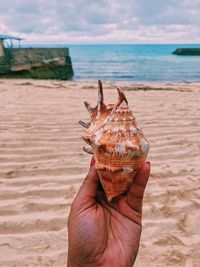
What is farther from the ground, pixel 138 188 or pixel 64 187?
pixel 138 188

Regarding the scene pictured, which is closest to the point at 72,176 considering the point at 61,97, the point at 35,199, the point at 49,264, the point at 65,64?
the point at 35,199

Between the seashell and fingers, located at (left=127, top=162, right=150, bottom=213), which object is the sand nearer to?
fingers, located at (left=127, top=162, right=150, bottom=213)

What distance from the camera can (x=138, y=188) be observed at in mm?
1964

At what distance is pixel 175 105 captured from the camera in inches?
316

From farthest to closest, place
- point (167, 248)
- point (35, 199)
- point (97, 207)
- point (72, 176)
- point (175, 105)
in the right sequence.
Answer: point (175, 105), point (72, 176), point (35, 199), point (167, 248), point (97, 207)

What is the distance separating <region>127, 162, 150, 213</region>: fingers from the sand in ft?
2.76

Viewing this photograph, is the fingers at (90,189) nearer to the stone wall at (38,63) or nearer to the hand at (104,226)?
the hand at (104,226)

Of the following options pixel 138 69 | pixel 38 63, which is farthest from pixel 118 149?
pixel 138 69

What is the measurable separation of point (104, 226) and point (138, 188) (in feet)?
0.82

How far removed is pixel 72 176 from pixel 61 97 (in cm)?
556

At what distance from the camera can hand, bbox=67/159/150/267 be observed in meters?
1.94

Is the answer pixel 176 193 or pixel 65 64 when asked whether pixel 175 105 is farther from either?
pixel 65 64

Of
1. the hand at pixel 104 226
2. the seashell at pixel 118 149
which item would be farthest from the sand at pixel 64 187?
the seashell at pixel 118 149

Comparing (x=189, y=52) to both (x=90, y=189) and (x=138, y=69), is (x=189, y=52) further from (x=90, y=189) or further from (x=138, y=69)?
(x=90, y=189)
